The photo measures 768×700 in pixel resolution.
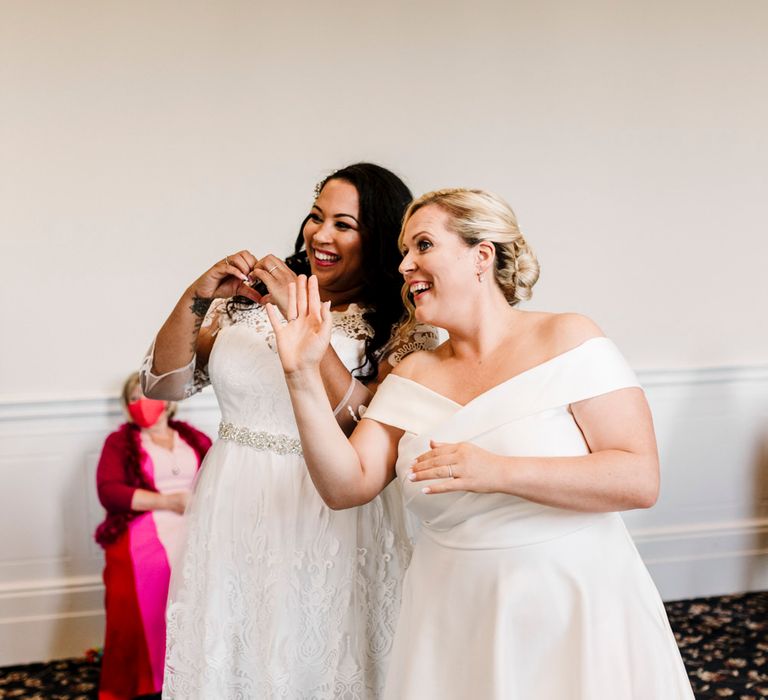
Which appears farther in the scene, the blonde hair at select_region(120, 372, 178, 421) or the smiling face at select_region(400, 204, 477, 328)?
the blonde hair at select_region(120, 372, 178, 421)

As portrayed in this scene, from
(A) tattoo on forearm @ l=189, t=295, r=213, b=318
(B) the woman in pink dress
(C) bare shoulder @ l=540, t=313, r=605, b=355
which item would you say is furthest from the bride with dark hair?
(B) the woman in pink dress

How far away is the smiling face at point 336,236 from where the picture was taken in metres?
2.34

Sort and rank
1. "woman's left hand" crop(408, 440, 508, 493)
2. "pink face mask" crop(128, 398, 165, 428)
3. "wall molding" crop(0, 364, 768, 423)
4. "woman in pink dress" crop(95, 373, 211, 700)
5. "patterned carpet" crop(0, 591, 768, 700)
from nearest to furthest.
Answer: "woman's left hand" crop(408, 440, 508, 493) → "woman in pink dress" crop(95, 373, 211, 700) → "patterned carpet" crop(0, 591, 768, 700) → "pink face mask" crop(128, 398, 165, 428) → "wall molding" crop(0, 364, 768, 423)

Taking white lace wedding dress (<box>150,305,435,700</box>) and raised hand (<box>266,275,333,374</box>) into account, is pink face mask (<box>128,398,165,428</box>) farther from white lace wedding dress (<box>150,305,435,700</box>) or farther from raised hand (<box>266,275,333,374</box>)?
raised hand (<box>266,275,333,374</box>)

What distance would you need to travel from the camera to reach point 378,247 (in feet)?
7.75

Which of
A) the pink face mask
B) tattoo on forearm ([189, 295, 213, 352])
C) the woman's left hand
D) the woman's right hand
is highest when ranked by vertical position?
the woman's right hand

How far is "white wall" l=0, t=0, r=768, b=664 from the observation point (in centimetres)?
407

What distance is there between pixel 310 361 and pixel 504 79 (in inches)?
115

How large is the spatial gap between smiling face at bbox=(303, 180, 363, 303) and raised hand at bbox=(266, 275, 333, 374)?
24 centimetres

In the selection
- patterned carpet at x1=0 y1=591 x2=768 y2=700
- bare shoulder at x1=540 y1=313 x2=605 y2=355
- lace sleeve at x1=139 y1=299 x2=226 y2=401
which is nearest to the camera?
bare shoulder at x1=540 y1=313 x2=605 y2=355

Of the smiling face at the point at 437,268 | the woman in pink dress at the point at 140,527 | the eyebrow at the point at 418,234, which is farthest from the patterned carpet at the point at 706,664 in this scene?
the eyebrow at the point at 418,234

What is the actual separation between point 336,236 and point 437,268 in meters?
0.40

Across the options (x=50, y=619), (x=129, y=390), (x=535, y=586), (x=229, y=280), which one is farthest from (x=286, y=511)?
(x=50, y=619)

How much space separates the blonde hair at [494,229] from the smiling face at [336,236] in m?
0.21
